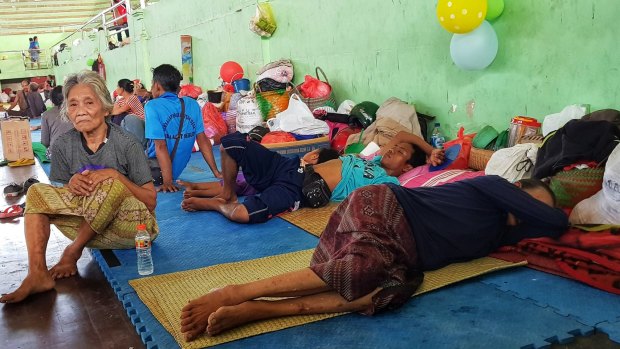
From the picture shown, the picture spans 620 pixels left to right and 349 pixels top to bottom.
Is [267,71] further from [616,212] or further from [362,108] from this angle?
[616,212]

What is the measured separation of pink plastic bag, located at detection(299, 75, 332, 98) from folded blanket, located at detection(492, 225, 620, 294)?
162 inches

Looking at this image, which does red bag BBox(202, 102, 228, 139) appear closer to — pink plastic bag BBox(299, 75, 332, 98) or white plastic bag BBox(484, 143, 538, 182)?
pink plastic bag BBox(299, 75, 332, 98)

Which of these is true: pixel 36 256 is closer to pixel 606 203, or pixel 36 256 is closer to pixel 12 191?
pixel 606 203

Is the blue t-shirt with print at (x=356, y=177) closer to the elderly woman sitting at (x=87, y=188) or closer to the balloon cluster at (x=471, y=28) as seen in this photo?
the balloon cluster at (x=471, y=28)

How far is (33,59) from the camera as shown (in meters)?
24.5

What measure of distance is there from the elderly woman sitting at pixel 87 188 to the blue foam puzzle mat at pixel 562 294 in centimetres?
201

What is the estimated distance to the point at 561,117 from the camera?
4.08 m

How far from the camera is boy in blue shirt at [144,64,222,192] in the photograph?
16.7ft

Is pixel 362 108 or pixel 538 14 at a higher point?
pixel 538 14

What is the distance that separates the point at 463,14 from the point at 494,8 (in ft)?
1.20

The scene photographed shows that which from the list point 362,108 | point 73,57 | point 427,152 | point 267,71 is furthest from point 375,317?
point 73,57

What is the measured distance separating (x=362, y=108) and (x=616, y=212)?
11.0 feet

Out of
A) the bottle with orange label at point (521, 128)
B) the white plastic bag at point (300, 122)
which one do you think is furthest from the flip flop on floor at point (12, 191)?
the bottle with orange label at point (521, 128)

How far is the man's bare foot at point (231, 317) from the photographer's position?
217 cm
